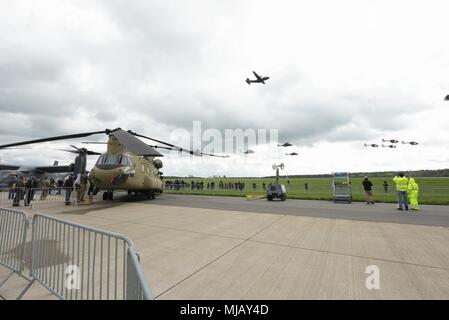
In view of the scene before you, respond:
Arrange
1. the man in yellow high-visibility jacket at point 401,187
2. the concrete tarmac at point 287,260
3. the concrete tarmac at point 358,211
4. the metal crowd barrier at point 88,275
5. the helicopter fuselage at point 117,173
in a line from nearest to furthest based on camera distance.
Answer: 1. the metal crowd barrier at point 88,275
2. the concrete tarmac at point 287,260
3. the concrete tarmac at point 358,211
4. the man in yellow high-visibility jacket at point 401,187
5. the helicopter fuselage at point 117,173

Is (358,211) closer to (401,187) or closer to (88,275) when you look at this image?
(401,187)

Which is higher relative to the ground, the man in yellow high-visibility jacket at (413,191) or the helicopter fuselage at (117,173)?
the helicopter fuselage at (117,173)

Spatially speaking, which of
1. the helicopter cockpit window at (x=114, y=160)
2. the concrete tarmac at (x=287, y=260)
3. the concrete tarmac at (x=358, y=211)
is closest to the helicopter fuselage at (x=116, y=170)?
the helicopter cockpit window at (x=114, y=160)

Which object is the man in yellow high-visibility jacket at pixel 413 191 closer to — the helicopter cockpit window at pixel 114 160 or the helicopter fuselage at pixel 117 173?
the helicopter fuselage at pixel 117 173

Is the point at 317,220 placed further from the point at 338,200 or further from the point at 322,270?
the point at 338,200

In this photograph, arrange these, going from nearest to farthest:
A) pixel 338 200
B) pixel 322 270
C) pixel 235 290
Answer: pixel 235 290, pixel 322 270, pixel 338 200

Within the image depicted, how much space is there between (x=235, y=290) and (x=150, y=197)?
1549cm

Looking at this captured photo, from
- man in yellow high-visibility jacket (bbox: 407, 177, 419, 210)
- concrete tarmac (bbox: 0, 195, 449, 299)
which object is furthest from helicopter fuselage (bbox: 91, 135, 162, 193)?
man in yellow high-visibility jacket (bbox: 407, 177, 419, 210)

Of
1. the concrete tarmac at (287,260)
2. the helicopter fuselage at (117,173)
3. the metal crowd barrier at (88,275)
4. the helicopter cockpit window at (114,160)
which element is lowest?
the concrete tarmac at (287,260)

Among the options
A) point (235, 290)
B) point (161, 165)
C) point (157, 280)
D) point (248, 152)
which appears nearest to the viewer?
point (235, 290)
